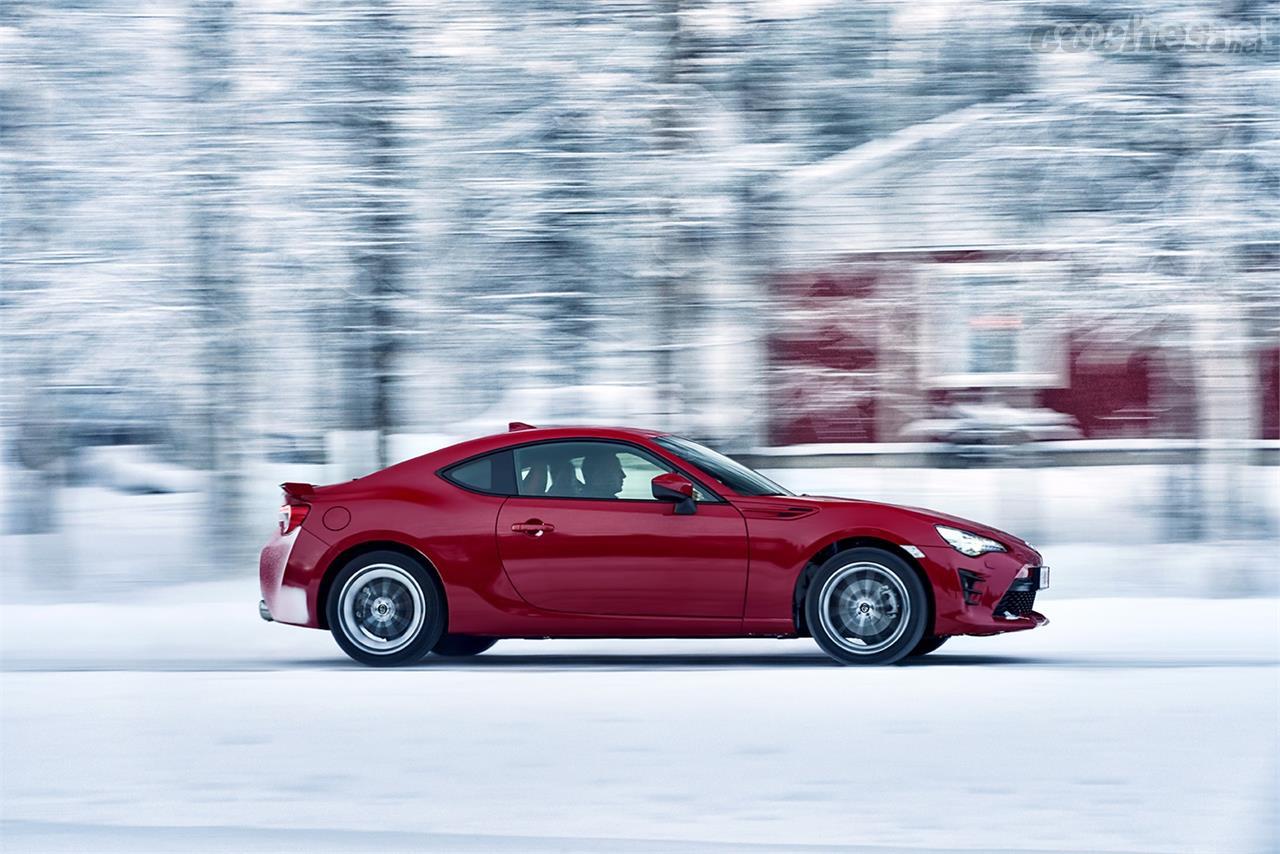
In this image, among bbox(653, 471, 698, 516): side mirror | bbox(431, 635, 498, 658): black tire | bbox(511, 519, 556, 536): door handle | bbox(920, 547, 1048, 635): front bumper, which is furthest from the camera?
bbox(431, 635, 498, 658): black tire

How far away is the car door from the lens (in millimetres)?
9266

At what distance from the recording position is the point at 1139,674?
901cm

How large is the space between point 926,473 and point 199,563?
6431 mm

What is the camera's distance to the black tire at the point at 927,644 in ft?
31.1

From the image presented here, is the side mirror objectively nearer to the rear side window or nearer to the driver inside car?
the driver inside car

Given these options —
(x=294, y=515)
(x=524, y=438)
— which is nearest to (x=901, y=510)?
(x=524, y=438)

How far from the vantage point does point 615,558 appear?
30.6 ft

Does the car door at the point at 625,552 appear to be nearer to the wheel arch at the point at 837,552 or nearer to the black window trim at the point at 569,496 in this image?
the black window trim at the point at 569,496

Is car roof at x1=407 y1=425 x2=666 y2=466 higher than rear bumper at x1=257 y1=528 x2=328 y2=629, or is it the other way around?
car roof at x1=407 y1=425 x2=666 y2=466

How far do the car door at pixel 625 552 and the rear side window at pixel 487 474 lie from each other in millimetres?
157

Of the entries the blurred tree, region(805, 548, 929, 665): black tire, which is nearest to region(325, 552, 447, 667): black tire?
region(805, 548, 929, 665): black tire

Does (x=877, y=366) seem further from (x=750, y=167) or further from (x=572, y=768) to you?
(x=572, y=768)

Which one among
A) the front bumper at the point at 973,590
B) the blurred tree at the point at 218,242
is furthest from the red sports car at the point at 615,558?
the blurred tree at the point at 218,242

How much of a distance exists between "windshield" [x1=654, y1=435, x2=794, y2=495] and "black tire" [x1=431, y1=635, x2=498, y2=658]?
155 centimetres
